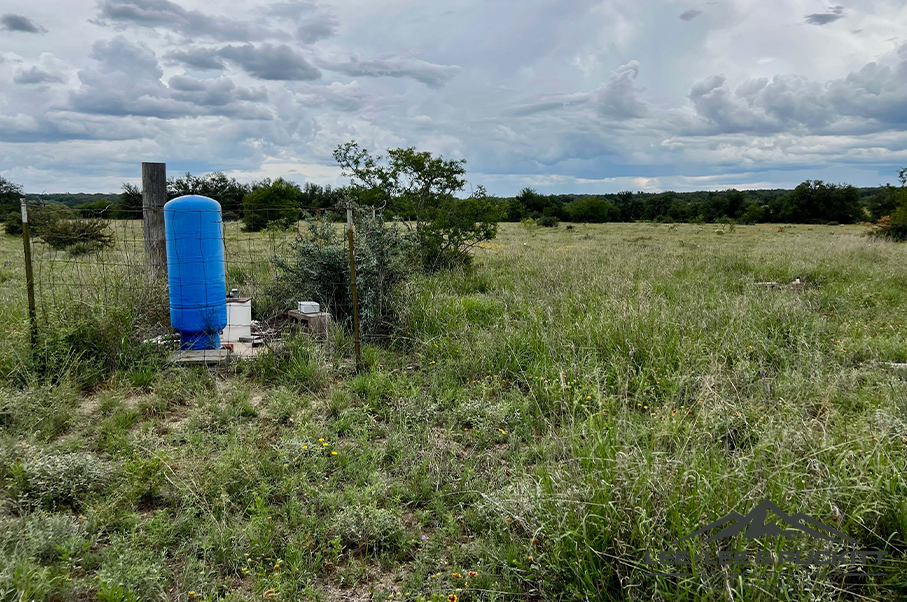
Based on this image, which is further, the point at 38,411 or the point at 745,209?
the point at 745,209

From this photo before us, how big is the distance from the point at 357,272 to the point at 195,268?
2021mm

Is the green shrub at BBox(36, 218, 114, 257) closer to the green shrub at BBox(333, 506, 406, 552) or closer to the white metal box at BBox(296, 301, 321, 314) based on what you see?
the white metal box at BBox(296, 301, 321, 314)

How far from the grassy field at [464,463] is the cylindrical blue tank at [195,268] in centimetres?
78

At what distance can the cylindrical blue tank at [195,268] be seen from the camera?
245 inches

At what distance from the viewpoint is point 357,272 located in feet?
23.9

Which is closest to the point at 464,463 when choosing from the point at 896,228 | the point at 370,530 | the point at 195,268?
the point at 370,530

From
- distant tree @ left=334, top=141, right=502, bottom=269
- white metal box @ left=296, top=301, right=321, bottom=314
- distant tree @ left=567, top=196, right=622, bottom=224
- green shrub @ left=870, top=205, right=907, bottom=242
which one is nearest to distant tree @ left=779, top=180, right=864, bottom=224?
distant tree @ left=567, top=196, right=622, bottom=224

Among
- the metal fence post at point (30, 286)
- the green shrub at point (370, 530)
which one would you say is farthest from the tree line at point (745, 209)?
the green shrub at point (370, 530)

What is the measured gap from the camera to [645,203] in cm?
6844

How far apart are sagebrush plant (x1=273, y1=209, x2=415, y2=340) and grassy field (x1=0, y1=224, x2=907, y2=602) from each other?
2.22 feet

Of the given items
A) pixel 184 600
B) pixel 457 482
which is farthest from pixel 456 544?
pixel 184 600

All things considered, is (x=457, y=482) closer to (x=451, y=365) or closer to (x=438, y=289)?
(x=451, y=365)

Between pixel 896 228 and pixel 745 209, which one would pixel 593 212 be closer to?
pixel 745 209

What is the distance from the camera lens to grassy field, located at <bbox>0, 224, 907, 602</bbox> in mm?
2576
